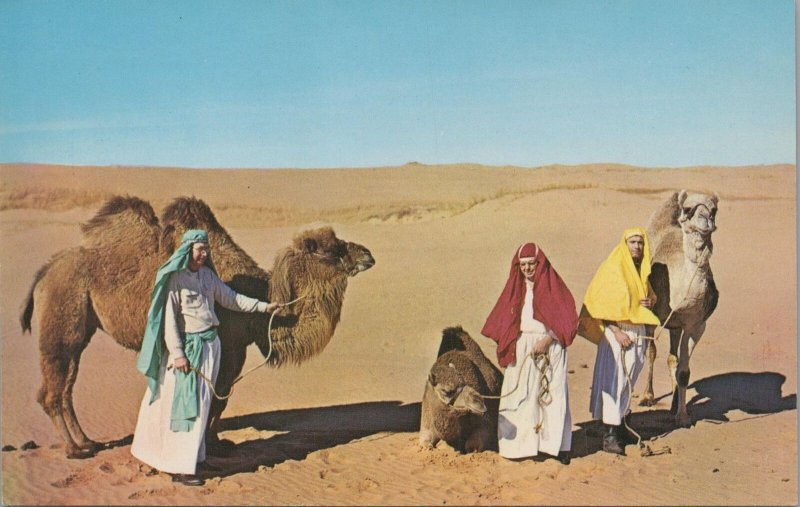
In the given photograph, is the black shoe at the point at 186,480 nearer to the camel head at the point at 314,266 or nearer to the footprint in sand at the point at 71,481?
the footprint in sand at the point at 71,481

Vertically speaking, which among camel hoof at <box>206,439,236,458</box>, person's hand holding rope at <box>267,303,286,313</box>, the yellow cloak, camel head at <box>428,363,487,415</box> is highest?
the yellow cloak

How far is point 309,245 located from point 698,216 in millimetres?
3771

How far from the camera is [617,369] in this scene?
349 inches

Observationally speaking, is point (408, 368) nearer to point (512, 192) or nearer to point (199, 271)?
point (199, 271)

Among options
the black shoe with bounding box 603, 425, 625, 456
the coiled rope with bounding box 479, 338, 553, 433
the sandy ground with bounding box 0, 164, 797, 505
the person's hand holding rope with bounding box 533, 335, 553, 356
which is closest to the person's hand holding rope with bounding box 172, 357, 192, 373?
the sandy ground with bounding box 0, 164, 797, 505

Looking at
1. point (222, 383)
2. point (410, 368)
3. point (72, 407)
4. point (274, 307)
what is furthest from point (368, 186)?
point (72, 407)

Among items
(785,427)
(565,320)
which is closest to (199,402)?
(565,320)

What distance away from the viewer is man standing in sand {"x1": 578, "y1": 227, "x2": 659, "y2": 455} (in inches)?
344

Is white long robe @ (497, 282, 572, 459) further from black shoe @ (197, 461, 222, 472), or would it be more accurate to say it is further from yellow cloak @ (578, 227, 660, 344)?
black shoe @ (197, 461, 222, 472)

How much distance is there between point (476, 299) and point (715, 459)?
20.3 ft

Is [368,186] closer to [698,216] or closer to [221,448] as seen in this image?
[698,216]

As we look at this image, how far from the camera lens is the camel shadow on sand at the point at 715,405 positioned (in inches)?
374

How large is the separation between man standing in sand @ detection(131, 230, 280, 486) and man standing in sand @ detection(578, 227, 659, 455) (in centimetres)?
346

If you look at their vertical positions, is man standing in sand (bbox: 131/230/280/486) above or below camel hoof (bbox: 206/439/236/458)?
above
